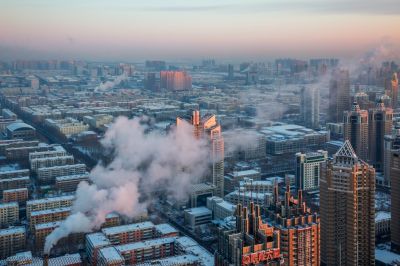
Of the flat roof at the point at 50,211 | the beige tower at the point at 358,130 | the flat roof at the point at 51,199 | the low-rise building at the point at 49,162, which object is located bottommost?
the flat roof at the point at 50,211

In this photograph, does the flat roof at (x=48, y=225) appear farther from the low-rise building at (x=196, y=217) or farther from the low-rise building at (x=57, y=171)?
the low-rise building at (x=57, y=171)

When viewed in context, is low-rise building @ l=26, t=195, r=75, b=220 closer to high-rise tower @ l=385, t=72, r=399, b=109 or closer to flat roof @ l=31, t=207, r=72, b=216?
flat roof @ l=31, t=207, r=72, b=216

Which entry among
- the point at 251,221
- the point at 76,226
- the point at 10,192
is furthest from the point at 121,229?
the point at 251,221

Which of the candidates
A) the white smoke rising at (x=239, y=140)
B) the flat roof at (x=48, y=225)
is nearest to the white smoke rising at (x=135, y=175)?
the flat roof at (x=48, y=225)

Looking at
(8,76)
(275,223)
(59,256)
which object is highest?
(8,76)

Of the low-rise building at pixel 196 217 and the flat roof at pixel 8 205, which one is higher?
the flat roof at pixel 8 205

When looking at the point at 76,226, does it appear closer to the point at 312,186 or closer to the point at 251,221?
the point at 251,221
